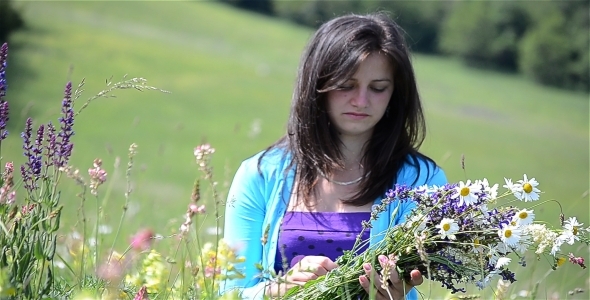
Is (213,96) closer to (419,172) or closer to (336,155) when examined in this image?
(336,155)

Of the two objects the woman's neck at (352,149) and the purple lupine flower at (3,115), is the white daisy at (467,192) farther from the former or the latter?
the woman's neck at (352,149)

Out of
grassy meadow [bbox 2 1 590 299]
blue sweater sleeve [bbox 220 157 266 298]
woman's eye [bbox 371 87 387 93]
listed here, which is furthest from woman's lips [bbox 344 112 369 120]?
grassy meadow [bbox 2 1 590 299]

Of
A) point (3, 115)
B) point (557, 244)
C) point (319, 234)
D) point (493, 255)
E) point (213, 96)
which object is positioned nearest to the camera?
point (3, 115)

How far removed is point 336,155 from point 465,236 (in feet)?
3.86

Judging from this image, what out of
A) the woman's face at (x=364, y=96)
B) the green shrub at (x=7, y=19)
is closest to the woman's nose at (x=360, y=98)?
the woman's face at (x=364, y=96)

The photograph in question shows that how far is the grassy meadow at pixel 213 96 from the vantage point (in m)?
18.5

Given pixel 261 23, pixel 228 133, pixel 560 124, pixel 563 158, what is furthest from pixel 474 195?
pixel 261 23

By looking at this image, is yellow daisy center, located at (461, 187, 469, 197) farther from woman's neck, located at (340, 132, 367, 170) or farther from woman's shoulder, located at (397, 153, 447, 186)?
woman's neck, located at (340, 132, 367, 170)

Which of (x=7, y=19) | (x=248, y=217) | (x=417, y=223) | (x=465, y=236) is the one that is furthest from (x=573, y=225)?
(x=7, y=19)

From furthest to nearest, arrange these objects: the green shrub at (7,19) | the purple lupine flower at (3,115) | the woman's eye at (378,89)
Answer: the green shrub at (7,19)
the woman's eye at (378,89)
the purple lupine flower at (3,115)

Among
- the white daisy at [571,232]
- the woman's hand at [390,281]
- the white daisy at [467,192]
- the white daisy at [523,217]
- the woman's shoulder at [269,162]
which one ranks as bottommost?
the woman's hand at [390,281]

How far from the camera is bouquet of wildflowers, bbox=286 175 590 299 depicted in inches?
71.9

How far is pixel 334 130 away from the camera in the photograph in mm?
3145

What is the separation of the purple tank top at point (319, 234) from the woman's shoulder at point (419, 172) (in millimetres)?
241
